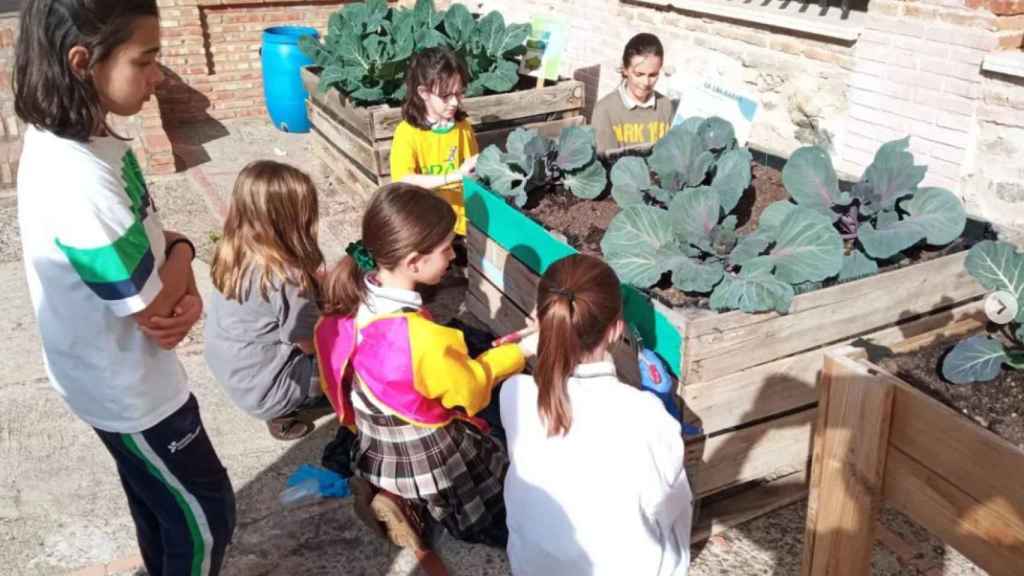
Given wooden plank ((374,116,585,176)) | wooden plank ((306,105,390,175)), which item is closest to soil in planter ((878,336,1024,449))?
wooden plank ((374,116,585,176))

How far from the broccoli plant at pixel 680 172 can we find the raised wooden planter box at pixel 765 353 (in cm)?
43

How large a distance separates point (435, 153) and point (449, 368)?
7.22 feet

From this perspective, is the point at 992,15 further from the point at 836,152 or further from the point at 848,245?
the point at 848,245

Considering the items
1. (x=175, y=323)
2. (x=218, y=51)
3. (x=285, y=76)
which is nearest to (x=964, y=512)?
(x=175, y=323)

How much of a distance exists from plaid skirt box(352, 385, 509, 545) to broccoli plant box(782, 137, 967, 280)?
1385 mm

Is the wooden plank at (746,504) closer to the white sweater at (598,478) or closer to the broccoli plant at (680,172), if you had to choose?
the white sweater at (598,478)

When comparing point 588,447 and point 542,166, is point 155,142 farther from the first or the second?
point 588,447

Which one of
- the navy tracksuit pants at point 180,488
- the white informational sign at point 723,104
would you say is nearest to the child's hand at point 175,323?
the navy tracksuit pants at point 180,488

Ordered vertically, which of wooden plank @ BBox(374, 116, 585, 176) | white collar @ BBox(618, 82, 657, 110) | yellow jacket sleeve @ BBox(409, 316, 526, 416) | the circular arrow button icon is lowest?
yellow jacket sleeve @ BBox(409, 316, 526, 416)

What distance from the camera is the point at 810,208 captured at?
305cm

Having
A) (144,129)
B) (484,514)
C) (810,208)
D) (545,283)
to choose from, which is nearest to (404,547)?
(484,514)

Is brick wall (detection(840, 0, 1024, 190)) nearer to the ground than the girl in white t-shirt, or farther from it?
farther from it

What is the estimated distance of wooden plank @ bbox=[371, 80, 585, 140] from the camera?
532 centimetres

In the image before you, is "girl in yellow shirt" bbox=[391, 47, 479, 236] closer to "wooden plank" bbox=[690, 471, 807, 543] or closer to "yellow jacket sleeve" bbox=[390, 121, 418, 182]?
"yellow jacket sleeve" bbox=[390, 121, 418, 182]
